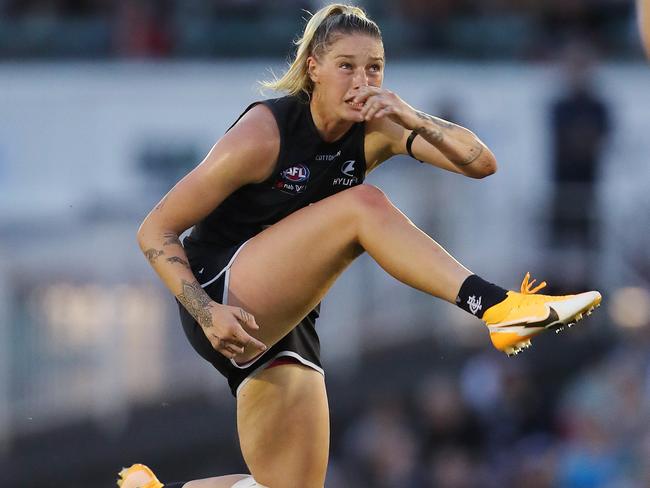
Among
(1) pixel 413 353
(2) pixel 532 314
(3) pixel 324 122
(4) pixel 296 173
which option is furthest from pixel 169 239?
(1) pixel 413 353

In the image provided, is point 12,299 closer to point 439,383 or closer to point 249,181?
point 439,383

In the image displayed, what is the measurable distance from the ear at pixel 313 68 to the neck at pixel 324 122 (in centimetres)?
7

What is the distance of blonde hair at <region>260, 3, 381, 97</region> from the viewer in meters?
4.61

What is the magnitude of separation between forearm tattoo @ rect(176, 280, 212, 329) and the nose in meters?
0.82

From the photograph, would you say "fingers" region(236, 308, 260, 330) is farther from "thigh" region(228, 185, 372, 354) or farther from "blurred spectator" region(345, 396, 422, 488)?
"blurred spectator" region(345, 396, 422, 488)

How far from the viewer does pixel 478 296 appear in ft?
14.3

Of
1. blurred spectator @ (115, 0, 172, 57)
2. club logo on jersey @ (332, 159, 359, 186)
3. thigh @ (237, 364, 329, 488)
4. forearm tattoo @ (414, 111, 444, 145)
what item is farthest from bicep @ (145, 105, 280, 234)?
blurred spectator @ (115, 0, 172, 57)

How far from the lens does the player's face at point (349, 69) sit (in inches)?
180

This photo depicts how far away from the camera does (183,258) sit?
461cm

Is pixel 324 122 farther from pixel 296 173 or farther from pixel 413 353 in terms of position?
pixel 413 353

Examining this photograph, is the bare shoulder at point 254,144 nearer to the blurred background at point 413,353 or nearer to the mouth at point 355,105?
the mouth at point 355,105

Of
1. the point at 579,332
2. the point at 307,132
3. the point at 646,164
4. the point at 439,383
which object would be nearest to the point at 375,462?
the point at 439,383

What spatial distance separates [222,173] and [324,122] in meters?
0.42

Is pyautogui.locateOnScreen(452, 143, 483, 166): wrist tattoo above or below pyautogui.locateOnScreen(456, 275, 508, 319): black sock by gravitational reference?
above
